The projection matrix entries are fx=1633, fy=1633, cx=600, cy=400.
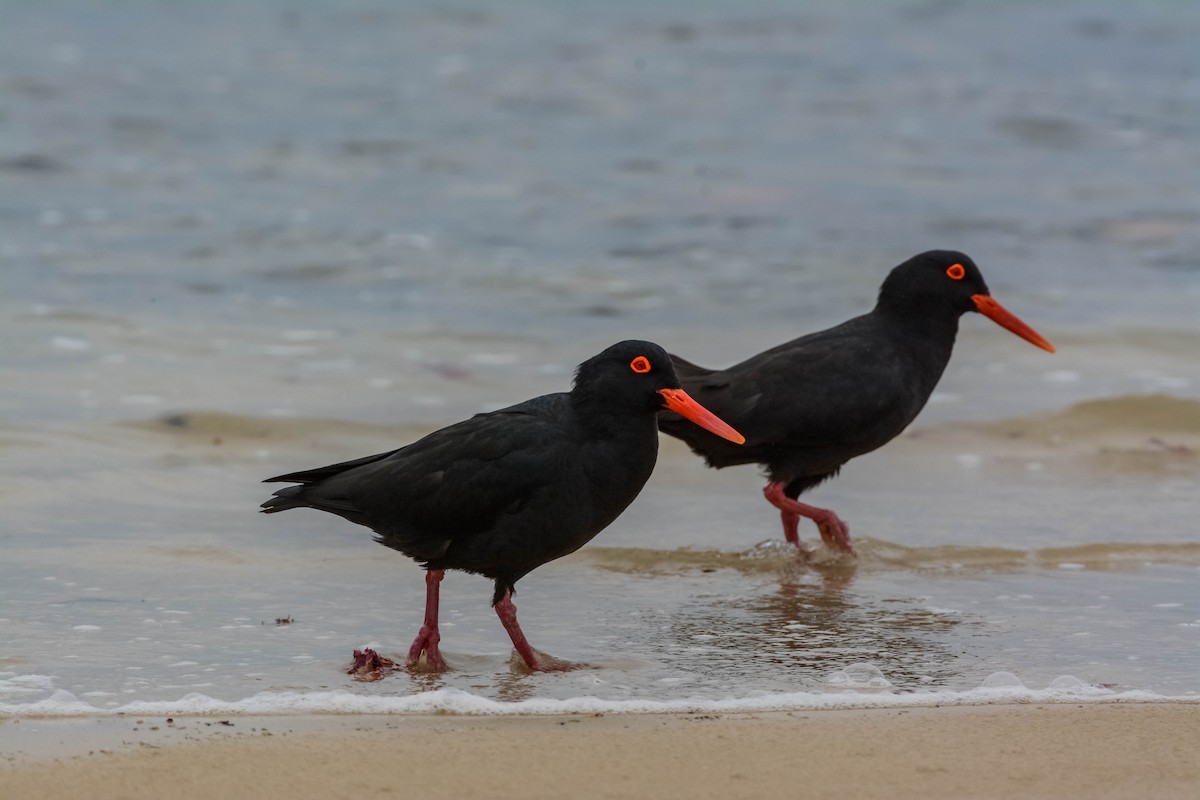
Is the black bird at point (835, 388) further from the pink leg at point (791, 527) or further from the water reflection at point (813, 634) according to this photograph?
the water reflection at point (813, 634)

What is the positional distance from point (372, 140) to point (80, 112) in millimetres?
3182

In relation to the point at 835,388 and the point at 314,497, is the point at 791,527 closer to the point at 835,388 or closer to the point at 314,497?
the point at 835,388

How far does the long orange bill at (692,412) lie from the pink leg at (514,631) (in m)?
0.83

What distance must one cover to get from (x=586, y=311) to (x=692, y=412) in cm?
617

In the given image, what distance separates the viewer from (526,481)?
519cm

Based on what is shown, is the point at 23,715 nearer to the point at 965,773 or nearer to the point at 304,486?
the point at 304,486

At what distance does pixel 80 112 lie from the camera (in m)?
16.8

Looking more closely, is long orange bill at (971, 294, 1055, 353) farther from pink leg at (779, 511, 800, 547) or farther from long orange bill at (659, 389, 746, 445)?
long orange bill at (659, 389, 746, 445)

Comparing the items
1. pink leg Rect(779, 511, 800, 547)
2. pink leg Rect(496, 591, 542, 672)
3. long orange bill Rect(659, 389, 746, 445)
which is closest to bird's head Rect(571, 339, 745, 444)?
long orange bill Rect(659, 389, 746, 445)

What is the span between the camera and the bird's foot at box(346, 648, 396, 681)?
5234 millimetres

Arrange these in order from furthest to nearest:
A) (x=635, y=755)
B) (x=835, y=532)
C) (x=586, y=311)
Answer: (x=586, y=311), (x=835, y=532), (x=635, y=755)

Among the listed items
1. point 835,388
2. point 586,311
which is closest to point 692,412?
point 835,388

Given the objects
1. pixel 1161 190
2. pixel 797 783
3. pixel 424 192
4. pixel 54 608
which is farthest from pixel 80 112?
pixel 797 783

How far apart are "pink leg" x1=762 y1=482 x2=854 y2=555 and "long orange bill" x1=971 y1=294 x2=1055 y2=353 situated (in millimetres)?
1260
